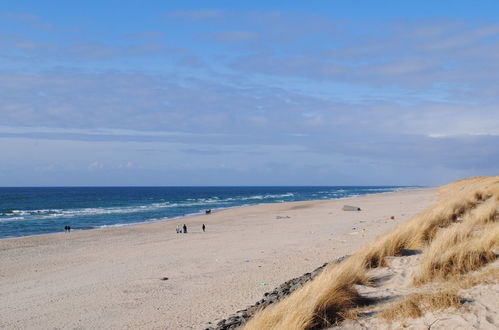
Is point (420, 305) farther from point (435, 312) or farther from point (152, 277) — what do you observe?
point (152, 277)

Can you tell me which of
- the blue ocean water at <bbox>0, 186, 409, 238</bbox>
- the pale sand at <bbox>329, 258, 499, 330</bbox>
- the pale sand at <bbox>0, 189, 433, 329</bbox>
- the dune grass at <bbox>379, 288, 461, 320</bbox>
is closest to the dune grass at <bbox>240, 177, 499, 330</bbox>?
the dune grass at <bbox>379, 288, 461, 320</bbox>

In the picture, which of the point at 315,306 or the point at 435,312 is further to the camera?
the point at 315,306

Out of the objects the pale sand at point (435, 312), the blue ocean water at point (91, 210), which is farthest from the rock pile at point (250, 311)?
the blue ocean water at point (91, 210)

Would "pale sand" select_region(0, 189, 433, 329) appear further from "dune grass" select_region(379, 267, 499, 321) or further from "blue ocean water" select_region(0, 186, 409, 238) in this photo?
"blue ocean water" select_region(0, 186, 409, 238)

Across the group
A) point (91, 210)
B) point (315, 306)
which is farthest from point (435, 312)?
point (91, 210)

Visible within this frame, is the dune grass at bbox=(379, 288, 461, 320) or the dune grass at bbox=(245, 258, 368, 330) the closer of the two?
the dune grass at bbox=(245, 258, 368, 330)

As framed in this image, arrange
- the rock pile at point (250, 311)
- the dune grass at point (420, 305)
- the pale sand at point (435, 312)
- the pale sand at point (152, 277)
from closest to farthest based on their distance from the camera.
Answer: the pale sand at point (435, 312), the dune grass at point (420, 305), the rock pile at point (250, 311), the pale sand at point (152, 277)

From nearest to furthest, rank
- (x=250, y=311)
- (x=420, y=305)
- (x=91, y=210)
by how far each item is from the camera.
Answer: (x=420, y=305)
(x=250, y=311)
(x=91, y=210)

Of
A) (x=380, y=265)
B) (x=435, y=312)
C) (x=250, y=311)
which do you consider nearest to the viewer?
(x=435, y=312)

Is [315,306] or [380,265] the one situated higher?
[315,306]

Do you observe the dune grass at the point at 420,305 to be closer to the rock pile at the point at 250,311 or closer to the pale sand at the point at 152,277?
the rock pile at the point at 250,311

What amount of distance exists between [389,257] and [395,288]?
2.62 meters

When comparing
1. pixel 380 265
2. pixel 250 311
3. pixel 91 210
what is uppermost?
pixel 380 265

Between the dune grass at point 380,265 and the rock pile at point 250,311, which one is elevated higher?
the dune grass at point 380,265
